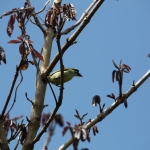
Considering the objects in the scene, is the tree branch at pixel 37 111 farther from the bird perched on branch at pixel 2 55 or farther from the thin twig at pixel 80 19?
the bird perched on branch at pixel 2 55

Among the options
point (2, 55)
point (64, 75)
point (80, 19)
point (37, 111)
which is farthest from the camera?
point (64, 75)

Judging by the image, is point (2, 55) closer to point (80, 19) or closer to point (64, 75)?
point (80, 19)

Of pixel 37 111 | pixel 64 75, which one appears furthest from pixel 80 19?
pixel 64 75

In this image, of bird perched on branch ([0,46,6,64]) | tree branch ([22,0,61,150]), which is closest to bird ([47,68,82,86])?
tree branch ([22,0,61,150])

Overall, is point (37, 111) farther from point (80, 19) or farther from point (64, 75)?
point (64, 75)

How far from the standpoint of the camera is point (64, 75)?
5.46 metres

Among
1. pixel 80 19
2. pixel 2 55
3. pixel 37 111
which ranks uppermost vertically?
pixel 80 19

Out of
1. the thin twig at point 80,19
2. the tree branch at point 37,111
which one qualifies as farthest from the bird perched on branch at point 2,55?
the thin twig at point 80,19

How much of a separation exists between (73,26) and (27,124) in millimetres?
1293

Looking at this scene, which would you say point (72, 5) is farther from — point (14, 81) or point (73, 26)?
point (14, 81)

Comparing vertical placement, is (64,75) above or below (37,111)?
above

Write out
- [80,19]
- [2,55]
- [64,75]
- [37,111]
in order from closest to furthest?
[2,55], [37,111], [80,19], [64,75]

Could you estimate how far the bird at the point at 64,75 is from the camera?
5207 millimetres

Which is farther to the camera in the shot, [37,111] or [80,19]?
[80,19]
